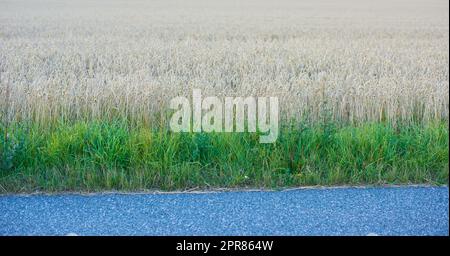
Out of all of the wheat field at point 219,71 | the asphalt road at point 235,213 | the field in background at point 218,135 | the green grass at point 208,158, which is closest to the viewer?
the asphalt road at point 235,213

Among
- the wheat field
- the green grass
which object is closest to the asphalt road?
the green grass

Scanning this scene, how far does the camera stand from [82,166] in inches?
220

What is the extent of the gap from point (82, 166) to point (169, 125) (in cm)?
126

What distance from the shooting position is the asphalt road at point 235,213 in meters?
4.18

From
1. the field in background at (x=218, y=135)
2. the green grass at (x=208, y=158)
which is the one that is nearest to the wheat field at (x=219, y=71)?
the field in background at (x=218, y=135)

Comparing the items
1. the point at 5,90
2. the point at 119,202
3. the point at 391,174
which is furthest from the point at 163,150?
the point at 5,90

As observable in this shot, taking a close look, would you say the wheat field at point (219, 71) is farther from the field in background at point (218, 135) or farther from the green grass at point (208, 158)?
the green grass at point (208, 158)

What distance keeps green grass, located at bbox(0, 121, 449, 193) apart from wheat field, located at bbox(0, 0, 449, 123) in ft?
3.27

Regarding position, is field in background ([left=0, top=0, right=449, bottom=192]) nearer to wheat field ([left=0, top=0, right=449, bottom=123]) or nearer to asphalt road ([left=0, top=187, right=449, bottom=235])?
wheat field ([left=0, top=0, right=449, bottom=123])

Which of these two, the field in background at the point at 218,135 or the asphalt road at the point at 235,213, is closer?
the asphalt road at the point at 235,213

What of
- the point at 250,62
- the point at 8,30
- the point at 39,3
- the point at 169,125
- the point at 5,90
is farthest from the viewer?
the point at 39,3

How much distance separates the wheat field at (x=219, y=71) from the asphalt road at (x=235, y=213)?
2201mm

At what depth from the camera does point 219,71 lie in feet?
35.7

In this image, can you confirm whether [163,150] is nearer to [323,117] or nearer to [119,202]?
[119,202]
